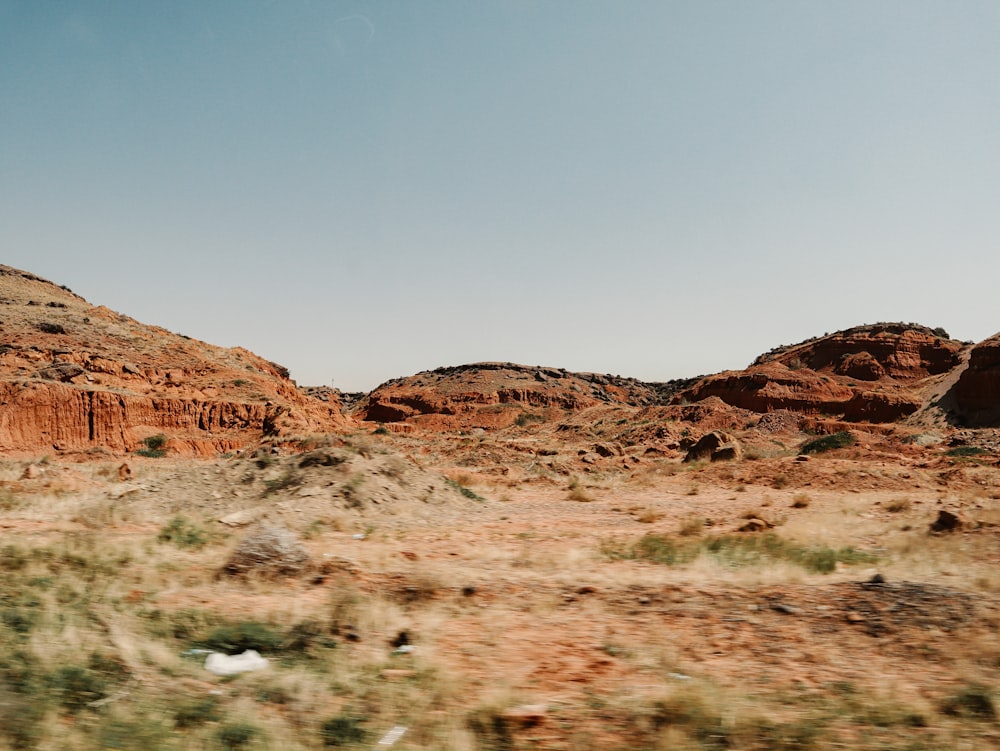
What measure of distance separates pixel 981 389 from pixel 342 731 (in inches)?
1958

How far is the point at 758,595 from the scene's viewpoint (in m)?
6.96

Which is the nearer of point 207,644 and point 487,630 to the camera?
point 207,644

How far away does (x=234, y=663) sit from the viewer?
4824 millimetres

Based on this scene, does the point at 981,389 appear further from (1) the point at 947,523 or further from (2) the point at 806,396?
(1) the point at 947,523

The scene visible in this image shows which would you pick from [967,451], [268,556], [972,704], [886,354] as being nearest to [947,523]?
[972,704]

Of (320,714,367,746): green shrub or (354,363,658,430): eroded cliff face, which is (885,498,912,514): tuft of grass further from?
(354,363,658,430): eroded cliff face

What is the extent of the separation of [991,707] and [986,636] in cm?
179

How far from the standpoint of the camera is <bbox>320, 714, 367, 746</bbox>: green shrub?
3.62 m

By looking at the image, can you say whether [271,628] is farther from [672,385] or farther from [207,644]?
[672,385]

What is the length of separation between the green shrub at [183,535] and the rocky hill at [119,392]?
24.7 meters

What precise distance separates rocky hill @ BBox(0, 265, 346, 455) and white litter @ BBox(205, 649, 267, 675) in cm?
3102

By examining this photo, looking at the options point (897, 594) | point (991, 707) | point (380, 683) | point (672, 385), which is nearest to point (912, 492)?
point (897, 594)

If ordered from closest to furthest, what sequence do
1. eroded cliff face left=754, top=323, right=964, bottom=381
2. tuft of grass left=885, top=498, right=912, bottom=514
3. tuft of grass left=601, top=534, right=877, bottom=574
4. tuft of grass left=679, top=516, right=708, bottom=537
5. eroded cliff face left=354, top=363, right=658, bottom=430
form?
tuft of grass left=601, top=534, right=877, bottom=574 < tuft of grass left=679, top=516, right=708, bottom=537 < tuft of grass left=885, top=498, right=912, bottom=514 < eroded cliff face left=754, top=323, right=964, bottom=381 < eroded cliff face left=354, top=363, right=658, bottom=430

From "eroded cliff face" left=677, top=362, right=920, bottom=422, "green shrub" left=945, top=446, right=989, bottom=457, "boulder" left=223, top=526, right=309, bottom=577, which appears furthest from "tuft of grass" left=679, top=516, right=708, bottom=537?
"eroded cliff face" left=677, top=362, right=920, bottom=422
